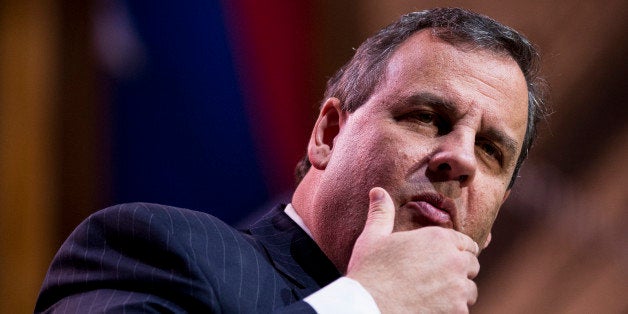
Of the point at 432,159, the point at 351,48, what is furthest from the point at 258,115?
the point at 432,159

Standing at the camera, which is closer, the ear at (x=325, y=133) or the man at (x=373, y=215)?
the man at (x=373, y=215)

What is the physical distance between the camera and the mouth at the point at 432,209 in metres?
1.46

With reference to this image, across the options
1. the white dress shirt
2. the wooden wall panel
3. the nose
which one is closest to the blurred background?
the wooden wall panel

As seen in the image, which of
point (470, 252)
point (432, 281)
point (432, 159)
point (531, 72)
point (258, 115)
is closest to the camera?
point (432, 281)

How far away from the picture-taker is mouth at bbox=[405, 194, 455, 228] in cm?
146

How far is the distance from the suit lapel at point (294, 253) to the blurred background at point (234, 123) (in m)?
0.89

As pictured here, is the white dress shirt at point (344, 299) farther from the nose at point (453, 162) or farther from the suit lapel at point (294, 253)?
the nose at point (453, 162)

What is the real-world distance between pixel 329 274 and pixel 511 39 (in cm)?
78

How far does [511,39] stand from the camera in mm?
1864

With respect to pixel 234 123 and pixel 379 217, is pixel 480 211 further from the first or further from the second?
pixel 234 123

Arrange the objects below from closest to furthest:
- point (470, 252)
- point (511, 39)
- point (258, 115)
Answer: point (470, 252) → point (511, 39) → point (258, 115)

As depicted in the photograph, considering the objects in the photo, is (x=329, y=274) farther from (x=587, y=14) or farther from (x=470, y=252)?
(x=587, y=14)

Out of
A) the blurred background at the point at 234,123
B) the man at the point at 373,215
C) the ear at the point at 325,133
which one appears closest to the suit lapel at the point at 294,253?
the man at the point at 373,215

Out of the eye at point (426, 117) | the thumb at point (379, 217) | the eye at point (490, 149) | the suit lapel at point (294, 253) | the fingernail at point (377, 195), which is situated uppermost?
the eye at point (426, 117)
